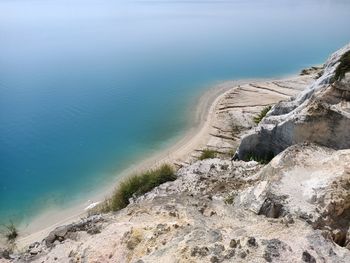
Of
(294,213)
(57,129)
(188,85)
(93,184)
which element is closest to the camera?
(294,213)

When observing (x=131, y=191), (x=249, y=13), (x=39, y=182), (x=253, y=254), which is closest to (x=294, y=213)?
(x=253, y=254)

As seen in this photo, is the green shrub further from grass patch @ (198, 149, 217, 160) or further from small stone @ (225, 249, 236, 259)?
small stone @ (225, 249, 236, 259)

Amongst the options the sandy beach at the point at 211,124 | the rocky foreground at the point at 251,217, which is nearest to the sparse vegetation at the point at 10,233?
the sandy beach at the point at 211,124

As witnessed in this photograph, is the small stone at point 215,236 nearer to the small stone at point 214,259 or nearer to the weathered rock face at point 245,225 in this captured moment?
the weathered rock face at point 245,225

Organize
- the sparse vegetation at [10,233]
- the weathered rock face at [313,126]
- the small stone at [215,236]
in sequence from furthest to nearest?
the sparse vegetation at [10,233] < the weathered rock face at [313,126] < the small stone at [215,236]

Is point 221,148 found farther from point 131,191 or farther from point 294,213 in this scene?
point 294,213

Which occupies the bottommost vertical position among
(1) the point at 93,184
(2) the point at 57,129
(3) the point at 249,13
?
(1) the point at 93,184
